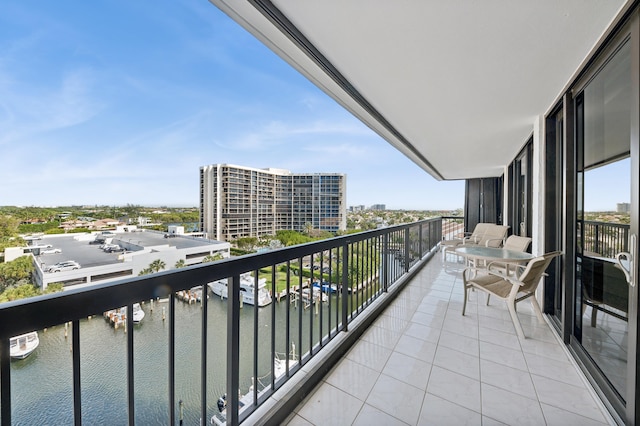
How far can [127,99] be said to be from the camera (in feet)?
20.1

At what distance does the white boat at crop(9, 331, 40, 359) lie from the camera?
0.66 metres

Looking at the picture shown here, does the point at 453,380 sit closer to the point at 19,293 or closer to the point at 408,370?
the point at 408,370

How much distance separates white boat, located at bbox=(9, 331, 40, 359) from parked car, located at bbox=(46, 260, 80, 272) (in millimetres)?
1474

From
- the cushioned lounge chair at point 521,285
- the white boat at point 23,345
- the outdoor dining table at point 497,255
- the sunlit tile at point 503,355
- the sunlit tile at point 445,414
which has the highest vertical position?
the white boat at point 23,345

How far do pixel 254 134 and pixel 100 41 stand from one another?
805 cm

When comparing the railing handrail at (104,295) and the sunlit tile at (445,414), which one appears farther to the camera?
the sunlit tile at (445,414)

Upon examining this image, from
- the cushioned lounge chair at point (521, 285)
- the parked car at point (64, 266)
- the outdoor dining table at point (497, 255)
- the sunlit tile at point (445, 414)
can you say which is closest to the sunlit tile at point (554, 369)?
the cushioned lounge chair at point (521, 285)

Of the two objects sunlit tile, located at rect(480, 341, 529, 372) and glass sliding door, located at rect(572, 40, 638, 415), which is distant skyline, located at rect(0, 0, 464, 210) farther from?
sunlit tile, located at rect(480, 341, 529, 372)

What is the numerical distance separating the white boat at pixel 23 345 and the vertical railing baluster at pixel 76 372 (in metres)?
0.08

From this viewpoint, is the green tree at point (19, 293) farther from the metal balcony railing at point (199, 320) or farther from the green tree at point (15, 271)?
the metal balcony railing at point (199, 320)

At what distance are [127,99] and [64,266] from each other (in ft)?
18.5

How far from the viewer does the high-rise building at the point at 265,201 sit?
561cm

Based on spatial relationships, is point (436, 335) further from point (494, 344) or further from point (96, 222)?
point (96, 222)

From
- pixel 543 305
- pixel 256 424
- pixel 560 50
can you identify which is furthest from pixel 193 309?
pixel 543 305
